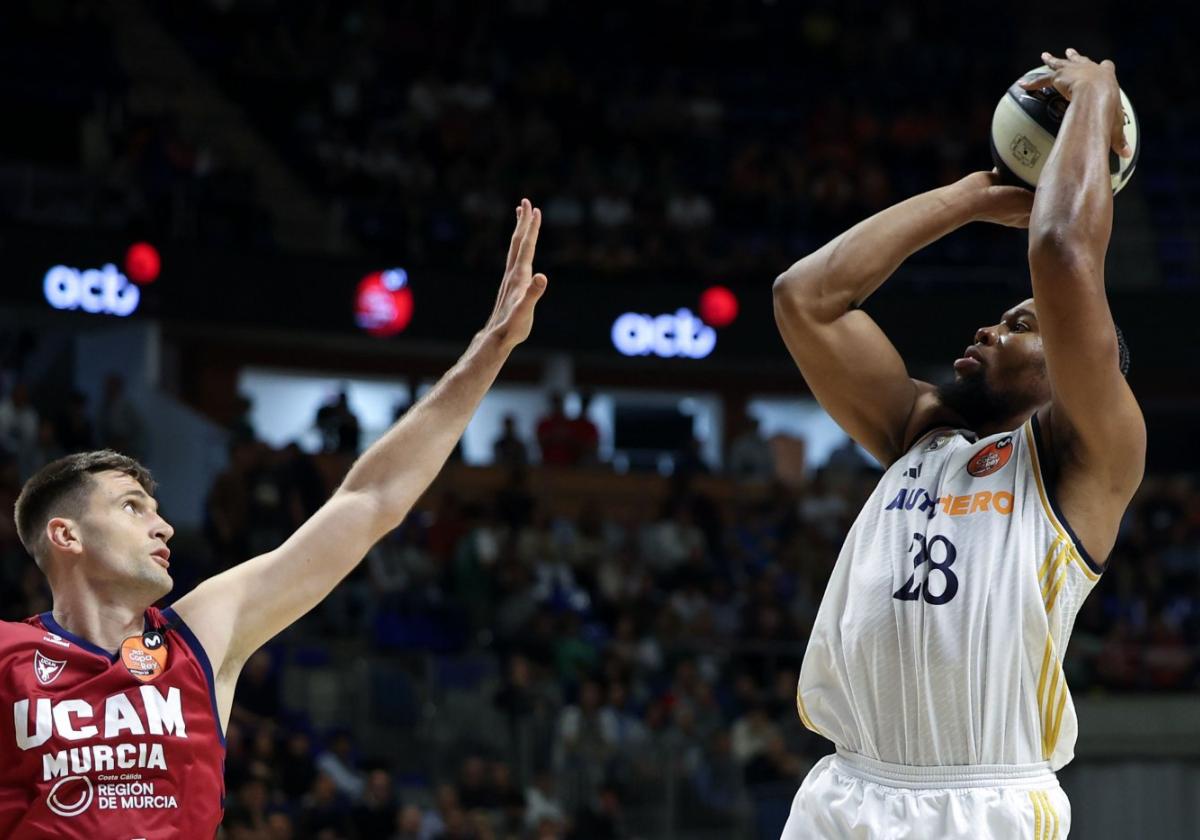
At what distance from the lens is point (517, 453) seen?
18281mm

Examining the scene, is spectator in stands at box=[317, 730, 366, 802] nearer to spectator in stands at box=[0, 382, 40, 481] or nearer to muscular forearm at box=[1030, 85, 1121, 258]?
spectator in stands at box=[0, 382, 40, 481]

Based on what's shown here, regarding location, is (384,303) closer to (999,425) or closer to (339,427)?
(339,427)

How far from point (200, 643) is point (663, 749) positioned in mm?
9850

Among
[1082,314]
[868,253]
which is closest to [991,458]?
[1082,314]

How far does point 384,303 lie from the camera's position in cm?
1927

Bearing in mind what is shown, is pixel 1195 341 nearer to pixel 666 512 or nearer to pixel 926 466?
pixel 666 512

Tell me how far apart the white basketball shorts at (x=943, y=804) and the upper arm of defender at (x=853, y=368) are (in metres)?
0.93

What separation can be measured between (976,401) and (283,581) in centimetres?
184

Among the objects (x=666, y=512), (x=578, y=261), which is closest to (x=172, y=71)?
(x=578, y=261)

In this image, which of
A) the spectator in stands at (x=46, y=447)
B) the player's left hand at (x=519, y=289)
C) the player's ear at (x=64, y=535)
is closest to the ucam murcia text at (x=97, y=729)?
the player's ear at (x=64, y=535)

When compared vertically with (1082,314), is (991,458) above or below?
below

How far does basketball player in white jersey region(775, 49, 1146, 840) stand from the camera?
156 inches

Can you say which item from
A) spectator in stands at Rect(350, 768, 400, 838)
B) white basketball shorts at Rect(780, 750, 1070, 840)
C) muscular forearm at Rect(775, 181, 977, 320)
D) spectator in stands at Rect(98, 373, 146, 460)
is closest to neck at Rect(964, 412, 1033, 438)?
muscular forearm at Rect(775, 181, 977, 320)

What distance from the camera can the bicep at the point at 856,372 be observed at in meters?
4.57
